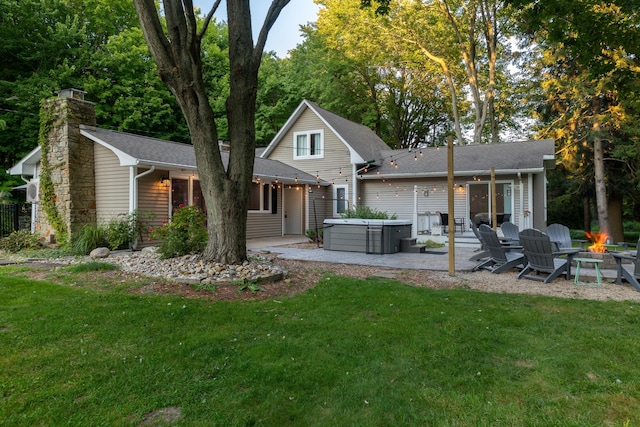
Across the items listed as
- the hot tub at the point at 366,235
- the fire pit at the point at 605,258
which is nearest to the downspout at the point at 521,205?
the hot tub at the point at 366,235

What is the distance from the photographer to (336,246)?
10.5 meters

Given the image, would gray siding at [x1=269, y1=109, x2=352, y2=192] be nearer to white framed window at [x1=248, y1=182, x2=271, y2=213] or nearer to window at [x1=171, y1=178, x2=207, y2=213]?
white framed window at [x1=248, y1=182, x2=271, y2=213]

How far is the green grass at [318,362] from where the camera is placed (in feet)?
7.33

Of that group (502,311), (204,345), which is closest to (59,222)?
(204,345)

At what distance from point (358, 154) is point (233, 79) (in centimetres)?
936

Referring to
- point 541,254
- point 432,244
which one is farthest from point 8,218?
point 541,254

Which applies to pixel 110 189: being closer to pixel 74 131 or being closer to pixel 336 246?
pixel 74 131

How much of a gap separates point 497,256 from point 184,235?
6.25 m

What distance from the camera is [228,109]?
6.19 metres

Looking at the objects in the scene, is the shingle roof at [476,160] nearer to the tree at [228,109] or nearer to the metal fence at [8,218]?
the tree at [228,109]

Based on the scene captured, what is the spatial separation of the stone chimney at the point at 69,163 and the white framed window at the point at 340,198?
359 inches

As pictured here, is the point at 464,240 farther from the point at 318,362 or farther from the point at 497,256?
the point at 318,362

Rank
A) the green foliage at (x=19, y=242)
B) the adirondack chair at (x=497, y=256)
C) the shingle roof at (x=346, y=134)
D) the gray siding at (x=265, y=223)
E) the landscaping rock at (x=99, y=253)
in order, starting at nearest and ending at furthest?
1. the adirondack chair at (x=497, y=256)
2. the landscaping rock at (x=99, y=253)
3. the green foliage at (x=19, y=242)
4. the gray siding at (x=265, y=223)
5. the shingle roof at (x=346, y=134)

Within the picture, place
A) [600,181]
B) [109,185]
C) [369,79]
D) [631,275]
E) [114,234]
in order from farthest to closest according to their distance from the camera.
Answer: [369,79] → [600,181] → [109,185] → [114,234] → [631,275]
